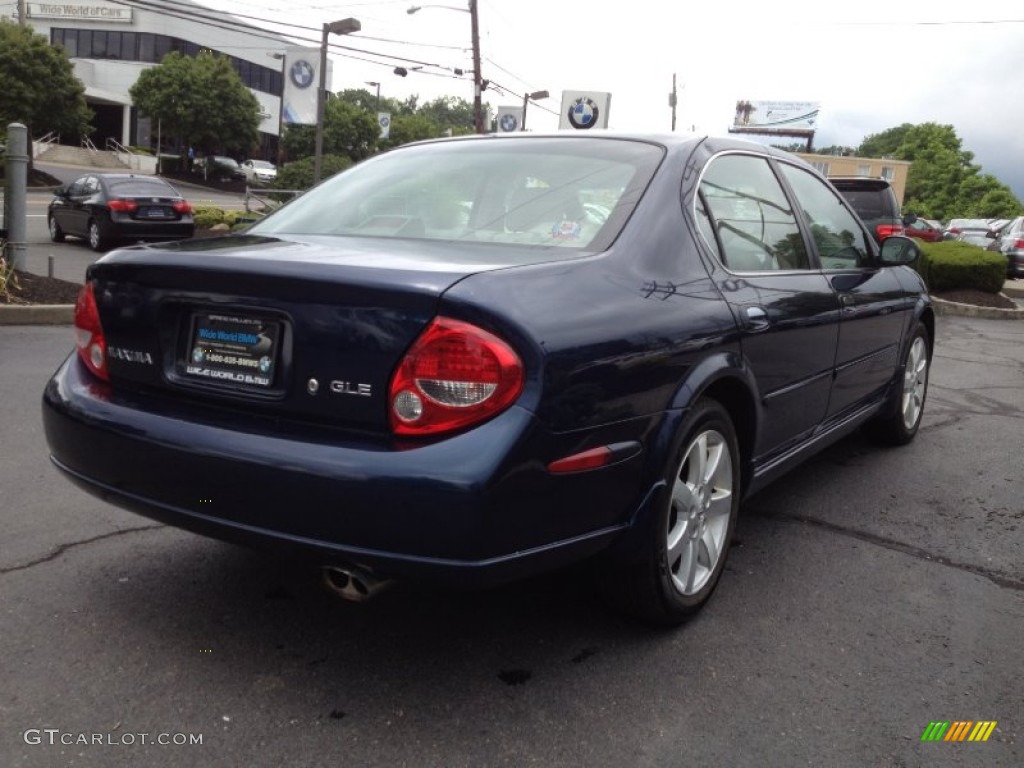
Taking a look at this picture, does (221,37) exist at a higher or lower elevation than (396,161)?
higher

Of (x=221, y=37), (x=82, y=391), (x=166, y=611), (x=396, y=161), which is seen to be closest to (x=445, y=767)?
(x=166, y=611)

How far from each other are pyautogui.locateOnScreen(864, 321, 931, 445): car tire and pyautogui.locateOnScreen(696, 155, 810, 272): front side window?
5.67ft

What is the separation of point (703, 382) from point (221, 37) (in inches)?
2905

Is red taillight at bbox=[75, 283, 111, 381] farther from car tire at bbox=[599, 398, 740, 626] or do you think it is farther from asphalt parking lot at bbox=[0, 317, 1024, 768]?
car tire at bbox=[599, 398, 740, 626]

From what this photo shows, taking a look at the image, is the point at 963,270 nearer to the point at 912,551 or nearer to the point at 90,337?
the point at 912,551

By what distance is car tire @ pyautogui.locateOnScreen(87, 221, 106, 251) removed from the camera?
1717cm

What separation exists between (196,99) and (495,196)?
52.5 m

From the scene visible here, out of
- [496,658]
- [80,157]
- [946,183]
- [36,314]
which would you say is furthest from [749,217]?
[946,183]

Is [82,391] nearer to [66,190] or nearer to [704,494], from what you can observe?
[704,494]

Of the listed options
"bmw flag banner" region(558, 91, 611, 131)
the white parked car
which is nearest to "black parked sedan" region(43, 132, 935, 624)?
"bmw flag banner" region(558, 91, 611, 131)

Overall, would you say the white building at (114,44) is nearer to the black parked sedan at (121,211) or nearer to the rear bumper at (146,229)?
the black parked sedan at (121,211)

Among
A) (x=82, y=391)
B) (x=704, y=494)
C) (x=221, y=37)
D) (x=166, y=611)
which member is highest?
(x=221, y=37)

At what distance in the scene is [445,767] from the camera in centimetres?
238

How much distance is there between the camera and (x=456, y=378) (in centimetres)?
241
